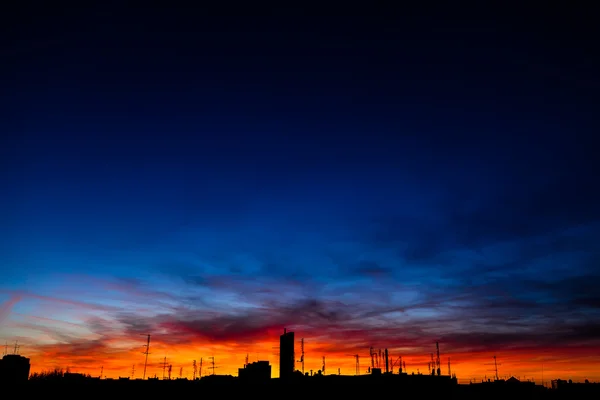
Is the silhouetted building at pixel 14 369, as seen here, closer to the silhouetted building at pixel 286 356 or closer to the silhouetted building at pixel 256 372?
the silhouetted building at pixel 256 372

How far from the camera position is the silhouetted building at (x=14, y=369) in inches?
3733

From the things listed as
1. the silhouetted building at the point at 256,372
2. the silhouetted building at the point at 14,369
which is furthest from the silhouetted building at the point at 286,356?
the silhouetted building at the point at 14,369

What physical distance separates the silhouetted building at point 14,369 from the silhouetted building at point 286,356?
56.6 metres

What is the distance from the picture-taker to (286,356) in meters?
116

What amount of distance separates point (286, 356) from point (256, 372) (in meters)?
10.7

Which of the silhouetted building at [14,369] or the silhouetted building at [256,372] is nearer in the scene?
the silhouetted building at [14,369]

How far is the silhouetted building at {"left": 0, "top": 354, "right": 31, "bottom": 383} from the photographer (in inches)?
3733

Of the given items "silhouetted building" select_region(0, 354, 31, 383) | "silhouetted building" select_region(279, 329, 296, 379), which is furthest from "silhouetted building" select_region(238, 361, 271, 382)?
"silhouetted building" select_region(0, 354, 31, 383)

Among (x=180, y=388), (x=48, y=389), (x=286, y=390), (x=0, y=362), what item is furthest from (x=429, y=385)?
(x=0, y=362)

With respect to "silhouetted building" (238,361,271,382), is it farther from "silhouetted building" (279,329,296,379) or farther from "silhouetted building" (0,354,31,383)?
"silhouetted building" (0,354,31,383)

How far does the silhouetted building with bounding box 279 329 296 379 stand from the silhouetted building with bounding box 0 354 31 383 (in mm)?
56645

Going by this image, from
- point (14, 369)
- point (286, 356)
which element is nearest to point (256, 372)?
point (286, 356)

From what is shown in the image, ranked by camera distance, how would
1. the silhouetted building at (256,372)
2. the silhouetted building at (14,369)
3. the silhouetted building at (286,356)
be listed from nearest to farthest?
the silhouetted building at (14,369)
the silhouetted building at (256,372)
the silhouetted building at (286,356)

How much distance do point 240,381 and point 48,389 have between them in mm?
36928
